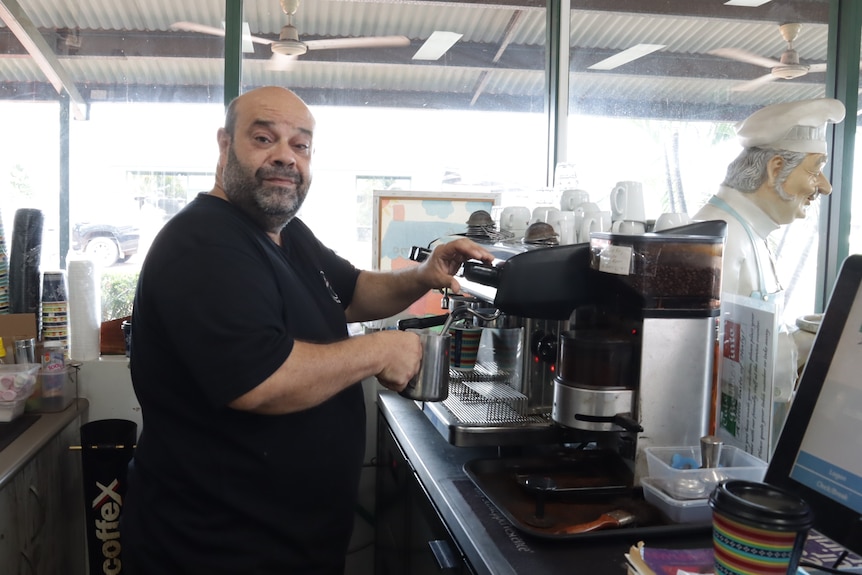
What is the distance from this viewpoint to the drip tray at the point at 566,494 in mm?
1349

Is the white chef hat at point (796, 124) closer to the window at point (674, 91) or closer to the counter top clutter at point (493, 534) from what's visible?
the window at point (674, 91)

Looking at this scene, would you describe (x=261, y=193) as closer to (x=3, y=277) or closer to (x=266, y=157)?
(x=266, y=157)

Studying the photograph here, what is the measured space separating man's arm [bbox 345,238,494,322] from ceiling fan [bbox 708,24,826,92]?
203cm

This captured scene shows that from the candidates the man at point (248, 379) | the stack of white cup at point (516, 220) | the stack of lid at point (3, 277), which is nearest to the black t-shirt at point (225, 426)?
the man at point (248, 379)

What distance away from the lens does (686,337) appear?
4.99 ft

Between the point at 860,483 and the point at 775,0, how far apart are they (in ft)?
9.74

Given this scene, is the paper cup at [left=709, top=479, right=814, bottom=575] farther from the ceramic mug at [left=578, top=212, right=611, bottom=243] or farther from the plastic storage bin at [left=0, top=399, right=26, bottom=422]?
the plastic storage bin at [left=0, top=399, right=26, bottom=422]

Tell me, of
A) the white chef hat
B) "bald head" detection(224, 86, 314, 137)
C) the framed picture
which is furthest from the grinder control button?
the framed picture

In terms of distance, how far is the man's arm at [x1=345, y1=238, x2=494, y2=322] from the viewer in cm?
206

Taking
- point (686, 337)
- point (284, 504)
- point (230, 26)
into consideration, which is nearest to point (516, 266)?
point (686, 337)

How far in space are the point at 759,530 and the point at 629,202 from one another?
1.24m

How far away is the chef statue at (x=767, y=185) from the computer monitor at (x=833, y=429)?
3.67ft

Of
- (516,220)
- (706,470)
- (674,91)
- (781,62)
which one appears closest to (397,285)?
(516,220)

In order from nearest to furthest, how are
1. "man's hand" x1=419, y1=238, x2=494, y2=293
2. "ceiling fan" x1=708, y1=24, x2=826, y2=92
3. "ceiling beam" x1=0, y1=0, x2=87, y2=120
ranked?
1. "man's hand" x1=419, y1=238, x2=494, y2=293
2. "ceiling beam" x1=0, y1=0, x2=87, y2=120
3. "ceiling fan" x1=708, y1=24, x2=826, y2=92
